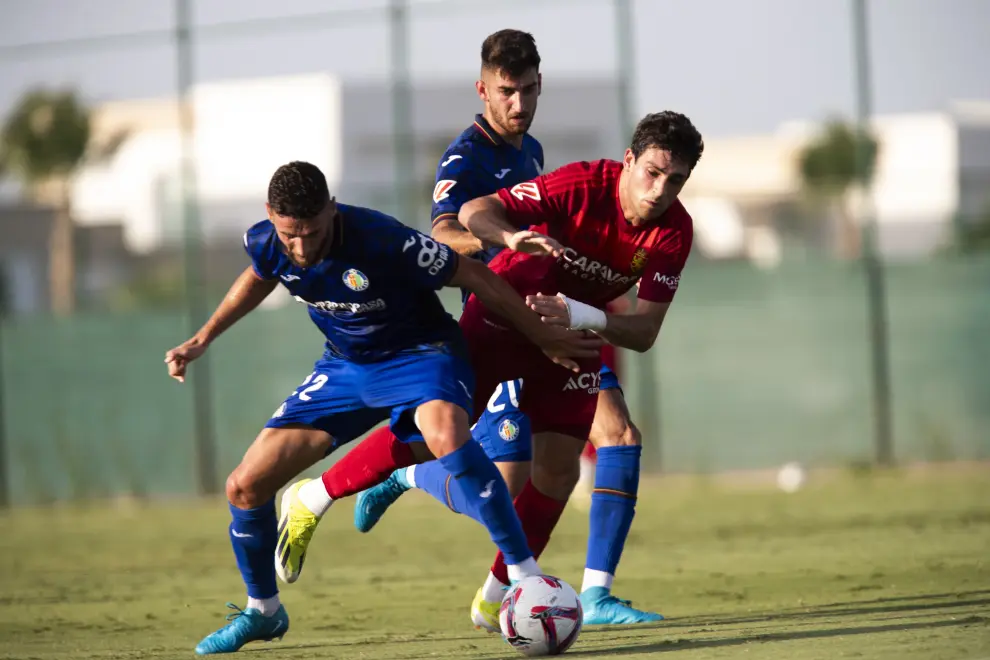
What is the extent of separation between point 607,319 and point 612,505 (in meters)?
1.26

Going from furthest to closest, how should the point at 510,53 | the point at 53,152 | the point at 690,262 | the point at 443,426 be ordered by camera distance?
the point at 53,152 < the point at 690,262 < the point at 510,53 < the point at 443,426

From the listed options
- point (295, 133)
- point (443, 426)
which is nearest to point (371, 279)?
point (443, 426)

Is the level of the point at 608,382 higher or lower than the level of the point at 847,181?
lower

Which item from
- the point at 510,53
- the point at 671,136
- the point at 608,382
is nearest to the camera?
the point at 671,136

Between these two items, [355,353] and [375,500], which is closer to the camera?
[355,353]

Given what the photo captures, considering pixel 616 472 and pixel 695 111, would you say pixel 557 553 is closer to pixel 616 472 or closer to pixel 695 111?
pixel 616 472

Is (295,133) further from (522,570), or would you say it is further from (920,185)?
(522,570)

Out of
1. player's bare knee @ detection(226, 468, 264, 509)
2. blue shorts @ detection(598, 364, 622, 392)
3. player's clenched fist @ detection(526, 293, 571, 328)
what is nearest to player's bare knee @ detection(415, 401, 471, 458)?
player's clenched fist @ detection(526, 293, 571, 328)

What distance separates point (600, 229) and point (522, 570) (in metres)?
1.64

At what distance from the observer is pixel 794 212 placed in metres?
18.7

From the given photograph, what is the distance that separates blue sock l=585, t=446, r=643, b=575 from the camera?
699cm

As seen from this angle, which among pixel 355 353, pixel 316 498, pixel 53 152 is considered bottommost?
pixel 316 498

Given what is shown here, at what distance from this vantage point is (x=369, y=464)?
6.86 meters

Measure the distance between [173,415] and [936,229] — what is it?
9.22 meters
